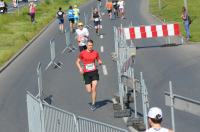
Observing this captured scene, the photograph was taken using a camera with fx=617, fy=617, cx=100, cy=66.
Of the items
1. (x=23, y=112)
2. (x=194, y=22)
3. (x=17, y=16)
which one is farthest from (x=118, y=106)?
(x=17, y=16)

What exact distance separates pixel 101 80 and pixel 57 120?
1113 cm

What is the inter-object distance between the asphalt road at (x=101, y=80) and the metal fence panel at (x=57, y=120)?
3.89 meters

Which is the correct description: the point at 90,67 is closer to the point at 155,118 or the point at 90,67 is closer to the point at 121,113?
the point at 121,113

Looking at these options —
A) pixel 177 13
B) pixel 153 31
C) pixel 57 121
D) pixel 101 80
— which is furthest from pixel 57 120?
pixel 177 13

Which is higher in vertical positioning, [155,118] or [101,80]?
[155,118]

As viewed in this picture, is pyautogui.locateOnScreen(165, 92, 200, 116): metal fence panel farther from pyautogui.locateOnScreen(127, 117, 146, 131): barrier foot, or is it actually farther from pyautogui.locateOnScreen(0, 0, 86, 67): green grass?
pyautogui.locateOnScreen(0, 0, 86, 67): green grass

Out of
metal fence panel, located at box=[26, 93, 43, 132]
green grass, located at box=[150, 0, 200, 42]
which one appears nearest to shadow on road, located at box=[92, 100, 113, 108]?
metal fence panel, located at box=[26, 93, 43, 132]

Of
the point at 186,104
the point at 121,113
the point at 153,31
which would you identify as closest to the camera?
the point at 186,104

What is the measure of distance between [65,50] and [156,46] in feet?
15.5

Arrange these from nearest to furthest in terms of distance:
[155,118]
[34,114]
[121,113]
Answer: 1. [155,118]
2. [34,114]
3. [121,113]

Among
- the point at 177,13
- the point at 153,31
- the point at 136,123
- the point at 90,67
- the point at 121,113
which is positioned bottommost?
the point at 121,113

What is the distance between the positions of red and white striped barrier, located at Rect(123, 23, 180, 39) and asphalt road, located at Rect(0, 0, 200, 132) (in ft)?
2.34

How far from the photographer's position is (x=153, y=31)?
31.1m

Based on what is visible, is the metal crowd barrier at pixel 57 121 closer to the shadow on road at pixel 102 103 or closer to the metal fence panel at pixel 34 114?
the metal fence panel at pixel 34 114
